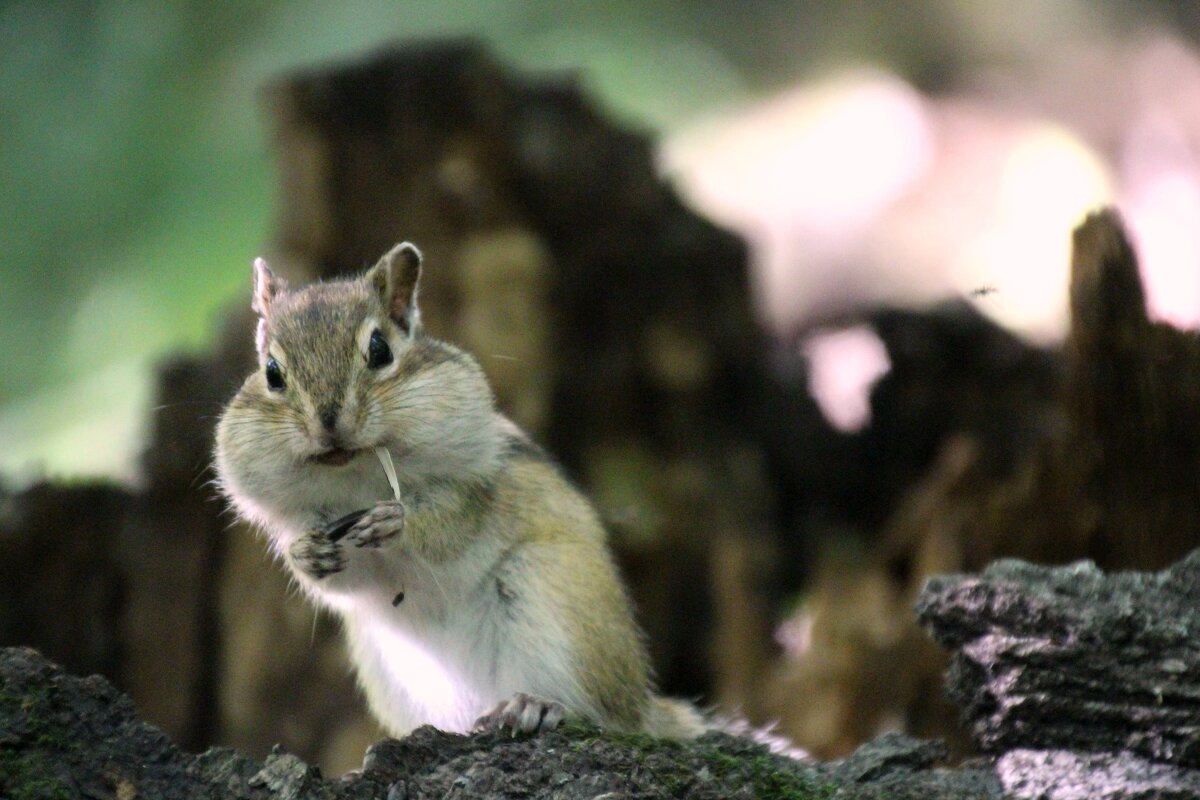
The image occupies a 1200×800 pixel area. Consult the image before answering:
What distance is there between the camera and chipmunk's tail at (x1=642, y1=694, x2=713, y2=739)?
2.96 m

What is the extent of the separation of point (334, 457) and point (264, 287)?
0.62m

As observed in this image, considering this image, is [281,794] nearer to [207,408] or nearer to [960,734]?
[960,734]

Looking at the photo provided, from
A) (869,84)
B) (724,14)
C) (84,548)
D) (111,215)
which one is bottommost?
(84,548)

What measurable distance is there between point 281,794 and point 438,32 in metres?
4.22

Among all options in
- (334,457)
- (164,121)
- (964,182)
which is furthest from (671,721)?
(164,121)

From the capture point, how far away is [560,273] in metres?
5.51

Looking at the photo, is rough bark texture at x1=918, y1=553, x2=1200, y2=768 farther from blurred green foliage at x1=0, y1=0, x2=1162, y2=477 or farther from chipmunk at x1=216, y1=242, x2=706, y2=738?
blurred green foliage at x1=0, y1=0, x2=1162, y2=477

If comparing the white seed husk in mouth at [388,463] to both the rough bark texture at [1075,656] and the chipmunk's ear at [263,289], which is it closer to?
the chipmunk's ear at [263,289]

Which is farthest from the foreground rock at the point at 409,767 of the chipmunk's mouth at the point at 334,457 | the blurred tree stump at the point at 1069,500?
the blurred tree stump at the point at 1069,500

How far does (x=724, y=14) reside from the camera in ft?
19.0

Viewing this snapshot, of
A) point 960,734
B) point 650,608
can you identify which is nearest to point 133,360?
point 650,608

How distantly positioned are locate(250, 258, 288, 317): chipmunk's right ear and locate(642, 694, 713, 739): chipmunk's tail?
49.3 inches

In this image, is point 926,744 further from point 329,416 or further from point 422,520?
point 329,416

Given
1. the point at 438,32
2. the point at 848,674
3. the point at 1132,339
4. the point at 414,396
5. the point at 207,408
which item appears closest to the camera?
the point at 414,396
